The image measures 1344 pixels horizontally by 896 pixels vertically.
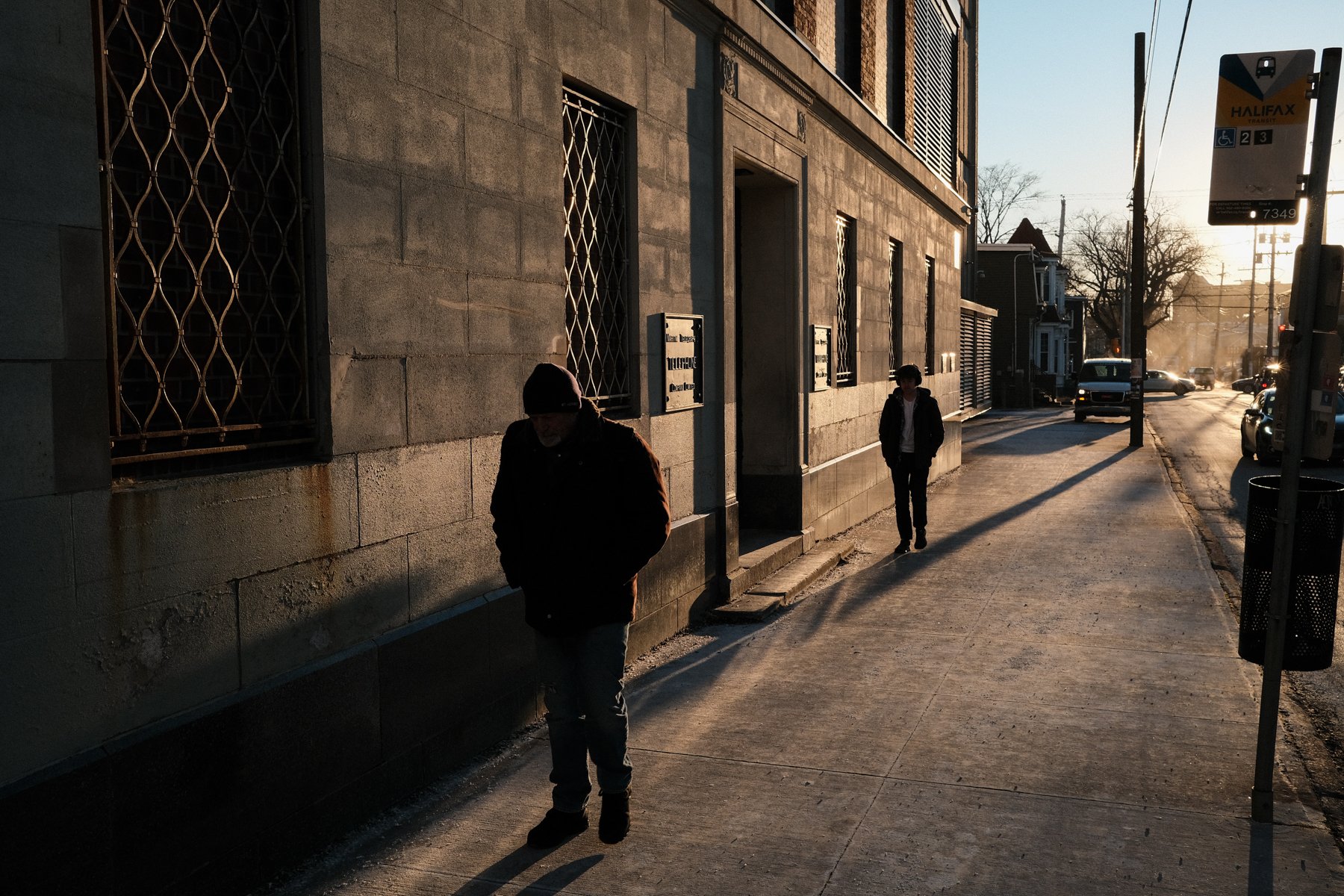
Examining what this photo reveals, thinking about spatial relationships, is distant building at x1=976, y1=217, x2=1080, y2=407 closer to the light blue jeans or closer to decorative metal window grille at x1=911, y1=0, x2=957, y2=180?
decorative metal window grille at x1=911, y1=0, x2=957, y2=180

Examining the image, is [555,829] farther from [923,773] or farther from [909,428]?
[909,428]

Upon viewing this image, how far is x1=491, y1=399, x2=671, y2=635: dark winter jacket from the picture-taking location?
4406mm

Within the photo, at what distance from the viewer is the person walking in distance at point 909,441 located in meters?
11.4

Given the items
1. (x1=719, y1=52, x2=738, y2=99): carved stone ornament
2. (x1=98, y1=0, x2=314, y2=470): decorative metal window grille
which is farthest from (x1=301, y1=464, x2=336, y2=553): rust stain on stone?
(x1=719, y1=52, x2=738, y2=99): carved stone ornament

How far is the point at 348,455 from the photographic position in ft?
15.4

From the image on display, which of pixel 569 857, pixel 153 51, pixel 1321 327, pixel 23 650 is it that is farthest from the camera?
pixel 1321 327

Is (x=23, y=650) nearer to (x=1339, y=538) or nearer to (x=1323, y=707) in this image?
(x=1339, y=538)

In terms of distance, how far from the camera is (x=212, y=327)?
414 centimetres

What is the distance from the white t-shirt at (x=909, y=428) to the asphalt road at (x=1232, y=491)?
2.97 m

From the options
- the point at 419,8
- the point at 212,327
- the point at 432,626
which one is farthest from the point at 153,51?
the point at 432,626

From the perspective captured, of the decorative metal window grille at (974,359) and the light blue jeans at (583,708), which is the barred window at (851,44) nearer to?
the light blue jeans at (583,708)

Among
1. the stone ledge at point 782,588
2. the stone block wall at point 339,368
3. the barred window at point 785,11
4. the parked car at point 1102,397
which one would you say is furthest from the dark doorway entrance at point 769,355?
the parked car at point 1102,397

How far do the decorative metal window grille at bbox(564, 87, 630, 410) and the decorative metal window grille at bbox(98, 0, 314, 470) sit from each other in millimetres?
2282

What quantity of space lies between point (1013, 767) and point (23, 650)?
3949 millimetres
